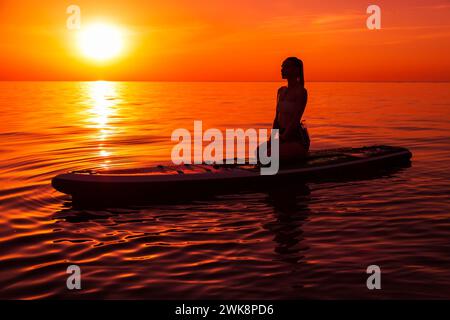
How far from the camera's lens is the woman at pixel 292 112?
10.3 meters

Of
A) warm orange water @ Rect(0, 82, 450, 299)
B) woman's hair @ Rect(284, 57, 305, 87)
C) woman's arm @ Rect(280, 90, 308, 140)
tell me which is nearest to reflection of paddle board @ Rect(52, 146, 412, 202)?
warm orange water @ Rect(0, 82, 450, 299)

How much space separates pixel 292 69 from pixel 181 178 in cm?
320

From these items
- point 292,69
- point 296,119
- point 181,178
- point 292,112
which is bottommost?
point 181,178

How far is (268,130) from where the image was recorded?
84.2ft

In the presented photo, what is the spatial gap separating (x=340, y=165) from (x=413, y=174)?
2.22 m

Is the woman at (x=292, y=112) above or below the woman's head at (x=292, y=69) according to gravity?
below

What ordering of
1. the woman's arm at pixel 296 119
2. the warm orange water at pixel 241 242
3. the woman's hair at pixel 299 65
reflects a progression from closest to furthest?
1. the warm orange water at pixel 241 242
2. the woman's hair at pixel 299 65
3. the woman's arm at pixel 296 119

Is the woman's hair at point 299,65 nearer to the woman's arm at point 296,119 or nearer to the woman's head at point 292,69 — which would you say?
the woman's head at point 292,69

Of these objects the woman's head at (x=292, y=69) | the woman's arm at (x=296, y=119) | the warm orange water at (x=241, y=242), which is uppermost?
the woman's head at (x=292, y=69)

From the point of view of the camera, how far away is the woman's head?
1021cm

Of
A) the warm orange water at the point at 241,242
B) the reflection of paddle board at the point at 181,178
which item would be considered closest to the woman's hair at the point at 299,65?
the reflection of paddle board at the point at 181,178

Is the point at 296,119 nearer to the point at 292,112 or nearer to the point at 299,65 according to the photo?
the point at 292,112

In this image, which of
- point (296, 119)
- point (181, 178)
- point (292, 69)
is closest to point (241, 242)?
point (181, 178)

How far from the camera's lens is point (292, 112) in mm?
10703
